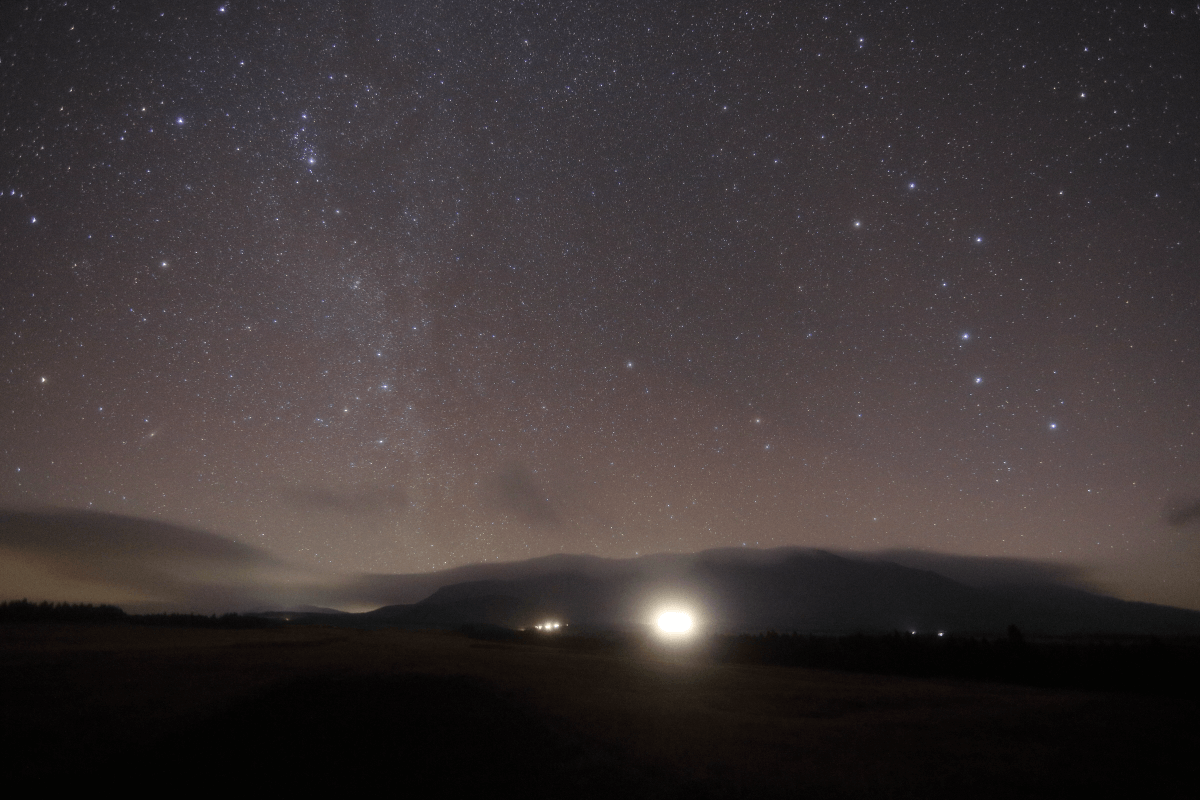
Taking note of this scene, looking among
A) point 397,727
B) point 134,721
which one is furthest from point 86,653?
point 397,727

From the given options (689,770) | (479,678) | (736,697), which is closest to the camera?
(689,770)

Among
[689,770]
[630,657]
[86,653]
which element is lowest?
[630,657]

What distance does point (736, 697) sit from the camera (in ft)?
60.4

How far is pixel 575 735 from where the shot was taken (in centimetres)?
1268

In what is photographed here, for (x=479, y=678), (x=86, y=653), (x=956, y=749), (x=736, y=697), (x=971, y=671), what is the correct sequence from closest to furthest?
(x=956, y=749) < (x=736, y=697) < (x=479, y=678) < (x=971, y=671) < (x=86, y=653)

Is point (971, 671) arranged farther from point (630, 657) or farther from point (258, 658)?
point (258, 658)

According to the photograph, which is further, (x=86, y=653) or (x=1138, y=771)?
(x=86, y=653)

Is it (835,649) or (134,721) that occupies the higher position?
(134,721)

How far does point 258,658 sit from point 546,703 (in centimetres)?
1739

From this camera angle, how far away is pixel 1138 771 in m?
10.3

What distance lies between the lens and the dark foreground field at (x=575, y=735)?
998cm

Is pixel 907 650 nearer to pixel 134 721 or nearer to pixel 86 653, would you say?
pixel 134 721

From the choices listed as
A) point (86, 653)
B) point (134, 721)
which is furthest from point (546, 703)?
point (86, 653)

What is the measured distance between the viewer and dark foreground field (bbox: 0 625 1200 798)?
9.98 meters
